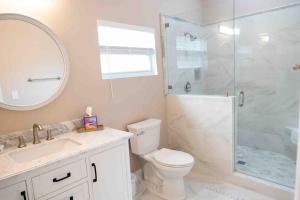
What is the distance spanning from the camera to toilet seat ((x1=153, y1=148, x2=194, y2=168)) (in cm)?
196

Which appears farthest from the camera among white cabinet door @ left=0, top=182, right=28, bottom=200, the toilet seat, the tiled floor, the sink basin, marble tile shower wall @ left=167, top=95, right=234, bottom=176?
marble tile shower wall @ left=167, top=95, right=234, bottom=176

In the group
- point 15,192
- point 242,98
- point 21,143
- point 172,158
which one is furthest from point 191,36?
point 15,192

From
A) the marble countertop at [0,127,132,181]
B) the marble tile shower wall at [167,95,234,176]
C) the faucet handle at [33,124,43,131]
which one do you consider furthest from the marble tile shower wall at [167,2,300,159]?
the faucet handle at [33,124,43,131]

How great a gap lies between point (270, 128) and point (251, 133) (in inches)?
10.4

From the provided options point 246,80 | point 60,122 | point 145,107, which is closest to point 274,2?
point 246,80

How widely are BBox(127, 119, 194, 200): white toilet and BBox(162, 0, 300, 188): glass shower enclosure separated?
0.80 metres

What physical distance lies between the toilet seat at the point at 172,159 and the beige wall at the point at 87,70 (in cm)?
51

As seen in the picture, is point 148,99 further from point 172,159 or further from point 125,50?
point 172,159

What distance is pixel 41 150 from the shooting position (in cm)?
154

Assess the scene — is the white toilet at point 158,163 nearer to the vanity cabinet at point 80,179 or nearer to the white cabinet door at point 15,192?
the vanity cabinet at point 80,179

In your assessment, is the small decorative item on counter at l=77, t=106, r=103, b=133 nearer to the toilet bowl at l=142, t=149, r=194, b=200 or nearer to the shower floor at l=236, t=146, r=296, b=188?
the toilet bowl at l=142, t=149, r=194, b=200

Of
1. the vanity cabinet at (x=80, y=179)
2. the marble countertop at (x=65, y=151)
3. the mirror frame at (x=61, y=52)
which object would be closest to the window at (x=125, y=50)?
the mirror frame at (x=61, y=52)

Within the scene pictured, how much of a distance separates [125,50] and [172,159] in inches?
52.0

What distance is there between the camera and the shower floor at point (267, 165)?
2.17m
